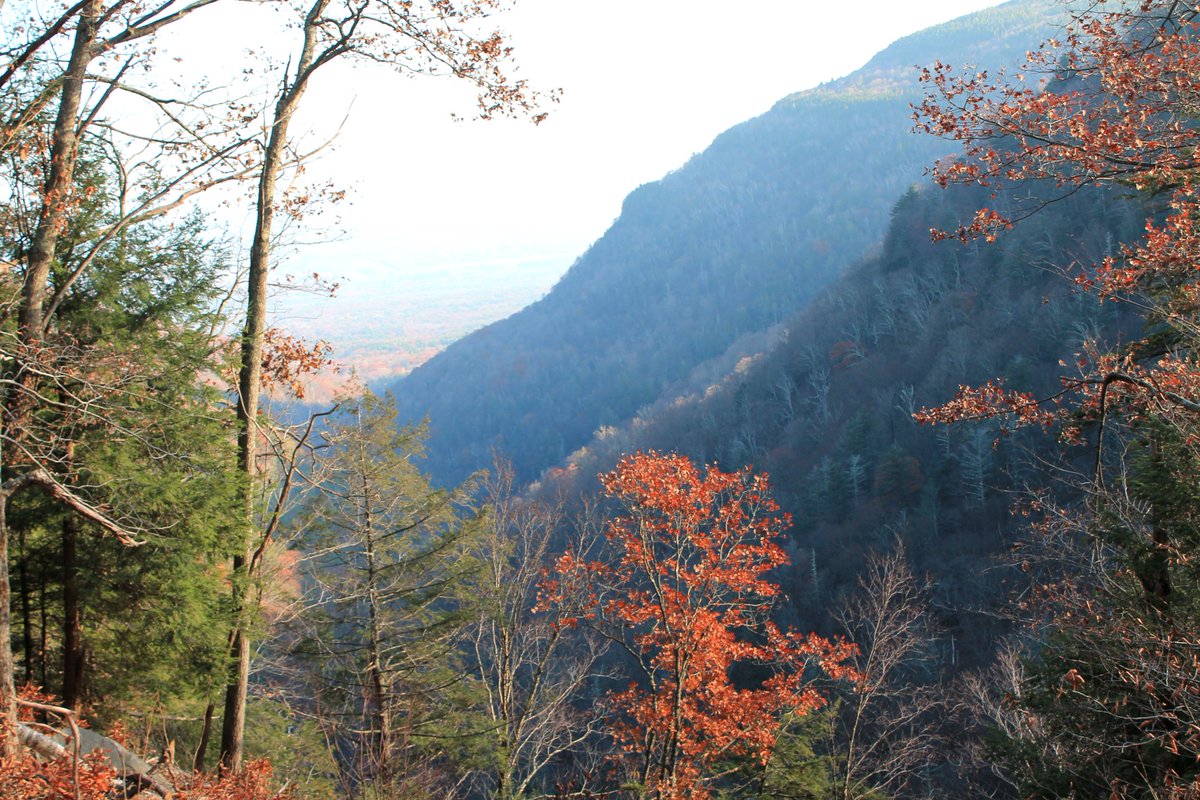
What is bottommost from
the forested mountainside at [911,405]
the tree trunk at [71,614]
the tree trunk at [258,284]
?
the forested mountainside at [911,405]

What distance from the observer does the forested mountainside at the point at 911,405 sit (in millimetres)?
48906

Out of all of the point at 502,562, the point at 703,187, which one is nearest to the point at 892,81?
the point at 703,187

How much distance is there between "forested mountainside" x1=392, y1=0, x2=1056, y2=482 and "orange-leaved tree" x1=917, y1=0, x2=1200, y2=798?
107352mm

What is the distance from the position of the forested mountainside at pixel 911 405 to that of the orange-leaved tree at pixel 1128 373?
1004 inches

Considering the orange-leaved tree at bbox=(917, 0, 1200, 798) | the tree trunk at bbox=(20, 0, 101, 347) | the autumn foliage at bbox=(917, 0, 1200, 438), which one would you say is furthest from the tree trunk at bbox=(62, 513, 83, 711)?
the autumn foliage at bbox=(917, 0, 1200, 438)

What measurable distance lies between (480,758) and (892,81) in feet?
667

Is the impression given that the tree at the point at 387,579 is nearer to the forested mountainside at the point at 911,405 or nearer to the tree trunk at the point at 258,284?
the tree trunk at the point at 258,284

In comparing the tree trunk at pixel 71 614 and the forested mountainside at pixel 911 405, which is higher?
the tree trunk at pixel 71 614

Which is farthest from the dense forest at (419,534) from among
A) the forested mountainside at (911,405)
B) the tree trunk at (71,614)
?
the forested mountainside at (911,405)

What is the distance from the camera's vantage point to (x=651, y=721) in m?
11.3

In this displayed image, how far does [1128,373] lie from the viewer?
5.60 metres

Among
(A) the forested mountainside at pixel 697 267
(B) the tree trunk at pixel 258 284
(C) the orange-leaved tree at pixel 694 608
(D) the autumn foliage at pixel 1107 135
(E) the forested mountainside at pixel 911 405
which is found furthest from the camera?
A: (A) the forested mountainside at pixel 697 267

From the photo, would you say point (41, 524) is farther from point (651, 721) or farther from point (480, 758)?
point (651, 721)

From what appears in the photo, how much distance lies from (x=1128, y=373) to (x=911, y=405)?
5981cm
